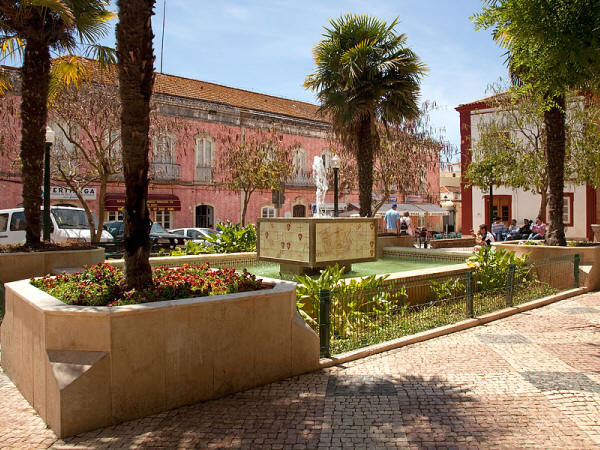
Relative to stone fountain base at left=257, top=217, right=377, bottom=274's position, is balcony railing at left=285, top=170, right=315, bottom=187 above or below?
above

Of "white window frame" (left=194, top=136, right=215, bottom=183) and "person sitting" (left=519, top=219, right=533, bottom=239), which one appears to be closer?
"person sitting" (left=519, top=219, right=533, bottom=239)

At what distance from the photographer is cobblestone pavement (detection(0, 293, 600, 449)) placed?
3723mm

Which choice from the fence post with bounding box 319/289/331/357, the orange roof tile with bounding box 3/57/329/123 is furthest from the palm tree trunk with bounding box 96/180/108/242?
the orange roof tile with bounding box 3/57/329/123

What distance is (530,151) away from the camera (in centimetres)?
2084

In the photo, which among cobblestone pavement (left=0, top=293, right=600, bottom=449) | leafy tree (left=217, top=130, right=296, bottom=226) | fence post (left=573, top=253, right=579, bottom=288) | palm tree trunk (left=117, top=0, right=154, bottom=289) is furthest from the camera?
leafy tree (left=217, top=130, right=296, bottom=226)

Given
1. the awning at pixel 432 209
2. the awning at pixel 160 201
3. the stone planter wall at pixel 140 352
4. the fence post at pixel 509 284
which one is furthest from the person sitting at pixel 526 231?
the stone planter wall at pixel 140 352

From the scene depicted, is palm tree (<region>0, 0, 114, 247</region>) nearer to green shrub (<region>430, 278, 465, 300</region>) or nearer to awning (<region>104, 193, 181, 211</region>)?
green shrub (<region>430, 278, 465, 300</region>)

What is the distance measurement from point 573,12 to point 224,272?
5.49m

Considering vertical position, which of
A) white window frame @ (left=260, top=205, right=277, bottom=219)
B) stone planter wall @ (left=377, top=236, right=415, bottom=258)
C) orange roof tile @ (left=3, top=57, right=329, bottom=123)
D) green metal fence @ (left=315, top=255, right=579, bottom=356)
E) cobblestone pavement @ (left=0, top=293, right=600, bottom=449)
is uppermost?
orange roof tile @ (left=3, top=57, right=329, bottom=123)

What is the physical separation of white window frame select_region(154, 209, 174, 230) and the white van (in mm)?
10691

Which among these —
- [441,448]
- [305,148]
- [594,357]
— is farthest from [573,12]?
[305,148]

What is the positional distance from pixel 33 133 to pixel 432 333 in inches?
303

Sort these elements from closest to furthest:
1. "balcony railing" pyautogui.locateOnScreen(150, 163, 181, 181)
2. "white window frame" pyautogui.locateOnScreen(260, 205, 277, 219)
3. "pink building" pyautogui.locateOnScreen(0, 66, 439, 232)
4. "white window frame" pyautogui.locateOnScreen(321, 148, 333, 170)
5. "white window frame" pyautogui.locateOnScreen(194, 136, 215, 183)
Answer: "pink building" pyautogui.locateOnScreen(0, 66, 439, 232) < "balcony railing" pyautogui.locateOnScreen(150, 163, 181, 181) < "white window frame" pyautogui.locateOnScreen(194, 136, 215, 183) < "white window frame" pyautogui.locateOnScreen(260, 205, 277, 219) < "white window frame" pyautogui.locateOnScreen(321, 148, 333, 170)

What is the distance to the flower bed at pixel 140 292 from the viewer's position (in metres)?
4.62
